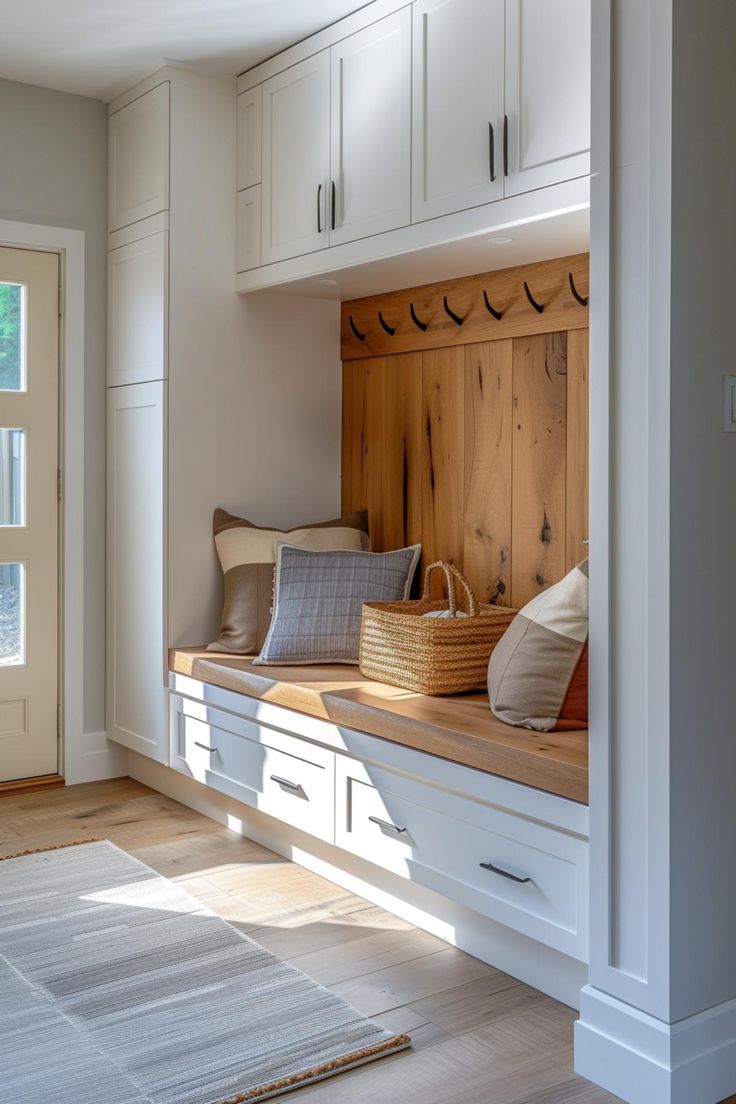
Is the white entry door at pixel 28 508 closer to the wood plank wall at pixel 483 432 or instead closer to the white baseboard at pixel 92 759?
the white baseboard at pixel 92 759

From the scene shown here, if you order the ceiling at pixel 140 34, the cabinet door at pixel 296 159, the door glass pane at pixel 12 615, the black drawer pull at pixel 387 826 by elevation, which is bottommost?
the black drawer pull at pixel 387 826

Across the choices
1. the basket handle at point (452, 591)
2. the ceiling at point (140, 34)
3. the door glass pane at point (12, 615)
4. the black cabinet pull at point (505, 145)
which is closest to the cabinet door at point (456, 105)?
the black cabinet pull at point (505, 145)

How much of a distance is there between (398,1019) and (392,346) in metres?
2.17

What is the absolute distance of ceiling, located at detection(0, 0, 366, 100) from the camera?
3.09 m

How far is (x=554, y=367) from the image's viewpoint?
3078 millimetres

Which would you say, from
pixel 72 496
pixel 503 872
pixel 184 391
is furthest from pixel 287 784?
pixel 72 496

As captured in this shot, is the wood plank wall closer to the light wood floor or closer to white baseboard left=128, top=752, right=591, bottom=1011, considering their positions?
white baseboard left=128, top=752, right=591, bottom=1011

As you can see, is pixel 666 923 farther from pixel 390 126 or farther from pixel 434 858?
pixel 390 126

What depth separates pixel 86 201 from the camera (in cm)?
392

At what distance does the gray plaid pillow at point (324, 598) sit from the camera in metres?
3.36

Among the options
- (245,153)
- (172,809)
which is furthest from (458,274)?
(172,809)

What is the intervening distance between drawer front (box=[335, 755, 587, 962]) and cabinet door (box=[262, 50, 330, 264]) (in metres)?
1.61

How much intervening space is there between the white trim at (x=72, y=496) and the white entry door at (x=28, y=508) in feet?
0.12

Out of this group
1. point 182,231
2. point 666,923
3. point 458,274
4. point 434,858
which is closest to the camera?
point 666,923
